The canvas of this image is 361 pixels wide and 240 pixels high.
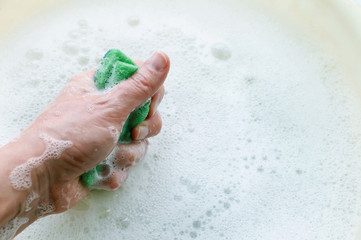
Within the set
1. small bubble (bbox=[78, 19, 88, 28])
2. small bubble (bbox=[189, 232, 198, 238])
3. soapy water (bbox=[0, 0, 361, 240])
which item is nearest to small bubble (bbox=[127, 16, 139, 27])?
soapy water (bbox=[0, 0, 361, 240])

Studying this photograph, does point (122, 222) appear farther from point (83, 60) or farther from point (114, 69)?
Answer: point (83, 60)

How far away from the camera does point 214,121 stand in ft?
3.11

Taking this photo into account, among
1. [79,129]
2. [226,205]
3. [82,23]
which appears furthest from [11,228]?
[82,23]

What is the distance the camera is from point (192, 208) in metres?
0.84

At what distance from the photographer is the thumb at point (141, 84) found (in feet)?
2.19

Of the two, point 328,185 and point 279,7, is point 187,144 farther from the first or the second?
point 279,7

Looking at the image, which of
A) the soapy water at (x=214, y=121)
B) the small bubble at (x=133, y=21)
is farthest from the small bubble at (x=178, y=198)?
the small bubble at (x=133, y=21)

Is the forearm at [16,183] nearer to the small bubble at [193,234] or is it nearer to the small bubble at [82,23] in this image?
the small bubble at [193,234]

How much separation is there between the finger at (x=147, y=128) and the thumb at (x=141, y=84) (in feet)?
0.30

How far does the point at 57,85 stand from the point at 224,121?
47cm

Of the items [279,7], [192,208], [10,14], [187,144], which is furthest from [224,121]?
[10,14]

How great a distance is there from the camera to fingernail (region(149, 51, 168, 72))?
2.24 feet

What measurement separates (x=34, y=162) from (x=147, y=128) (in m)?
0.25

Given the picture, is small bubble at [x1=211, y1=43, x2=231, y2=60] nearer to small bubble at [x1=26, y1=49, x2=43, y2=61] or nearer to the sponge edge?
the sponge edge
